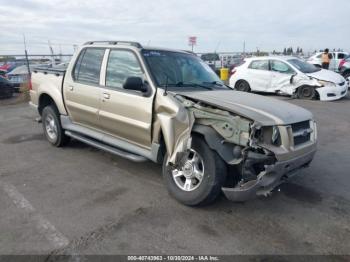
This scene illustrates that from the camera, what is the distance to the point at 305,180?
15.6ft

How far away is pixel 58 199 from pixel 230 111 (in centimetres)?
237

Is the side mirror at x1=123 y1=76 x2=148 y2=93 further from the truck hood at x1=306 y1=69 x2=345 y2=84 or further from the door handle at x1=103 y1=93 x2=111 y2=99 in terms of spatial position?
the truck hood at x1=306 y1=69 x2=345 y2=84

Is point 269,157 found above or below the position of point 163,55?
below

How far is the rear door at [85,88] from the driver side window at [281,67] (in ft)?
29.9

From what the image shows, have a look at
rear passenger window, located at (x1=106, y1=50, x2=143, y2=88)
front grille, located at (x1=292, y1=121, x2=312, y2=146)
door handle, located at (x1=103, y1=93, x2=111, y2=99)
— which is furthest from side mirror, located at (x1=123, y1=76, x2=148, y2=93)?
front grille, located at (x1=292, y1=121, x2=312, y2=146)

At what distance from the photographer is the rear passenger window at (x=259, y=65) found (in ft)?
43.2

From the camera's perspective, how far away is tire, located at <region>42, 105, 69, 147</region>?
237 inches

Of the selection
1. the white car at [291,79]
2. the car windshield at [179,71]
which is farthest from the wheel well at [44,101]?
the white car at [291,79]

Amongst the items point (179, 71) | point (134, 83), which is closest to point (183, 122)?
point (134, 83)

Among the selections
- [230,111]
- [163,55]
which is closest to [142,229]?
[230,111]

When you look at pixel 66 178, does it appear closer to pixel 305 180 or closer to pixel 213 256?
pixel 213 256

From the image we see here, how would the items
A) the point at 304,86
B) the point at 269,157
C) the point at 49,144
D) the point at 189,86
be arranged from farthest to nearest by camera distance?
the point at 304,86
the point at 49,144
the point at 189,86
the point at 269,157

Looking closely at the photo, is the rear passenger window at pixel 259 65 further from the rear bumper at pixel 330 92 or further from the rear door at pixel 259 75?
the rear bumper at pixel 330 92

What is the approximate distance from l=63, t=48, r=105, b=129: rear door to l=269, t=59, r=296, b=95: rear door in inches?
358
